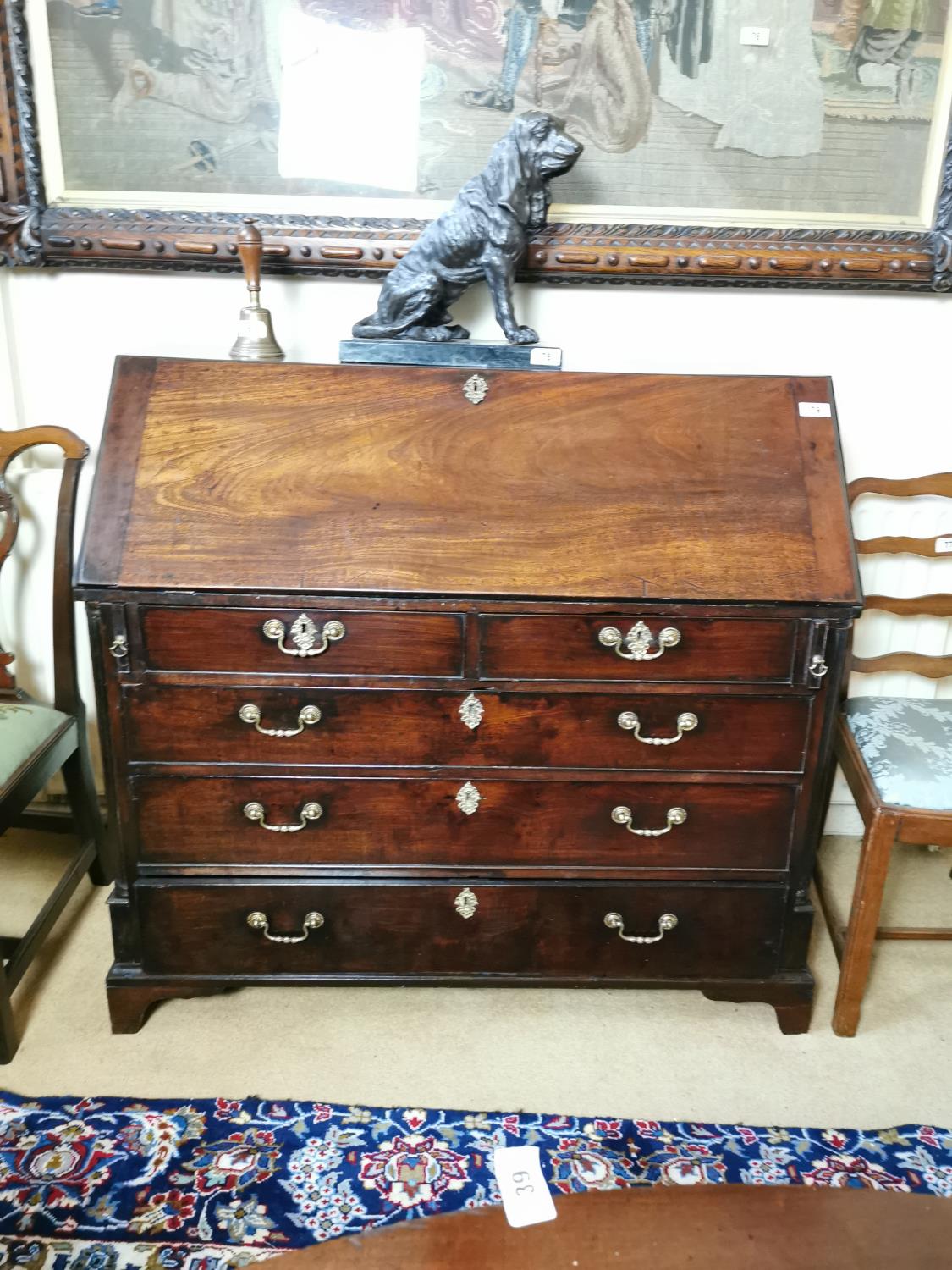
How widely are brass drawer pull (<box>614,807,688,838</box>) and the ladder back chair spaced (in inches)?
13.1

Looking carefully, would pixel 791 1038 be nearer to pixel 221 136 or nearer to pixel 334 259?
pixel 334 259

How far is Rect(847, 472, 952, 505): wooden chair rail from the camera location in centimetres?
198

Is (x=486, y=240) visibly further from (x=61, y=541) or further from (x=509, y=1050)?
(x=509, y=1050)

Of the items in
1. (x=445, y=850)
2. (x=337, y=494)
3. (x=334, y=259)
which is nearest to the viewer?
(x=337, y=494)

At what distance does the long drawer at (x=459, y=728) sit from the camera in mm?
1591

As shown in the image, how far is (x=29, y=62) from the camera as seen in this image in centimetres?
183

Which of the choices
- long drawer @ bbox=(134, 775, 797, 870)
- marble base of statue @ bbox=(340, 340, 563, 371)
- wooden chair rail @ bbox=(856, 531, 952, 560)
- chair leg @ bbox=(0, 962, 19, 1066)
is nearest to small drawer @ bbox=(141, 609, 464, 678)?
long drawer @ bbox=(134, 775, 797, 870)

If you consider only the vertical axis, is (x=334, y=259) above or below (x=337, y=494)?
above

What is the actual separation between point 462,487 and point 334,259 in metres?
0.68

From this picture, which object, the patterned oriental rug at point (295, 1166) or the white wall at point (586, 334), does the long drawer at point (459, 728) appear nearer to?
the patterned oriental rug at point (295, 1166)

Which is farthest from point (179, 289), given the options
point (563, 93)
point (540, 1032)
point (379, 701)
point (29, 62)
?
point (540, 1032)

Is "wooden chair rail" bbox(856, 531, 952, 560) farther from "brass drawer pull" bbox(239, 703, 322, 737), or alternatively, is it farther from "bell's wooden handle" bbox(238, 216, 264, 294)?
"bell's wooden handle" bbox(238, 216, 264, 294)

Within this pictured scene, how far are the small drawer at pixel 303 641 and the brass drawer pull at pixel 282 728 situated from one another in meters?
0.06

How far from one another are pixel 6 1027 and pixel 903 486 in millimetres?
1988
